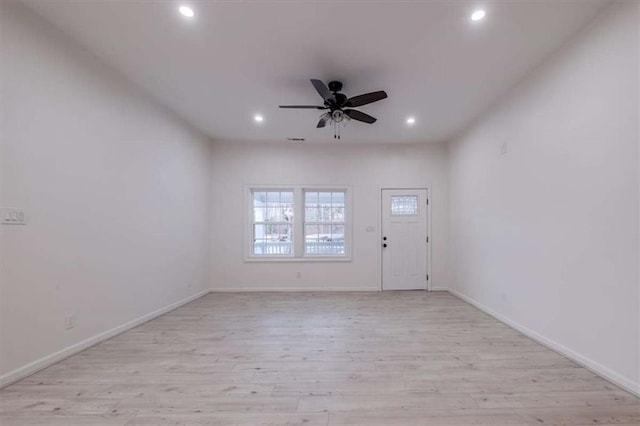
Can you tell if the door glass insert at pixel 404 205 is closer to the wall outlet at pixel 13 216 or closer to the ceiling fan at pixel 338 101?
the ceiling fan at pixel 338 101

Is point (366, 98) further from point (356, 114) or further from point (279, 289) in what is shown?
point (279, 289)

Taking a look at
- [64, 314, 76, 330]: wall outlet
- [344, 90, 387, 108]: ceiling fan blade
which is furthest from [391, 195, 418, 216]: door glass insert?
[64, 314, 76, 330]: wall outlet

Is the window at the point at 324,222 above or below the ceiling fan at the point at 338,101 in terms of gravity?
below

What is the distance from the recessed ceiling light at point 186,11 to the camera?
222 cm

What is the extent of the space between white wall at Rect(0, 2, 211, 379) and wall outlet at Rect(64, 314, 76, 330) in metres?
0.04

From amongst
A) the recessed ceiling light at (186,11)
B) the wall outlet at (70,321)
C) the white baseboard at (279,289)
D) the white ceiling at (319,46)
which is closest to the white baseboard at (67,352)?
the wall outlet at (70,321)

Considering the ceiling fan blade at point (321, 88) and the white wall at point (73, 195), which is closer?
the white wall at point (73, 195)

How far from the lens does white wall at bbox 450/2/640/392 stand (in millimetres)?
Result: 2117

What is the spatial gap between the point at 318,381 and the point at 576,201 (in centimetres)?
271

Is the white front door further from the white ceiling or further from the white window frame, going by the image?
the white ceiling

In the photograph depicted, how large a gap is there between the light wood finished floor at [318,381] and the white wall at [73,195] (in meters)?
0.41

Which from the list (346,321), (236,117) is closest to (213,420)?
(346,321)

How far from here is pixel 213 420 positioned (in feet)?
5.81

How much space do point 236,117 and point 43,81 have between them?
7.38 ft
